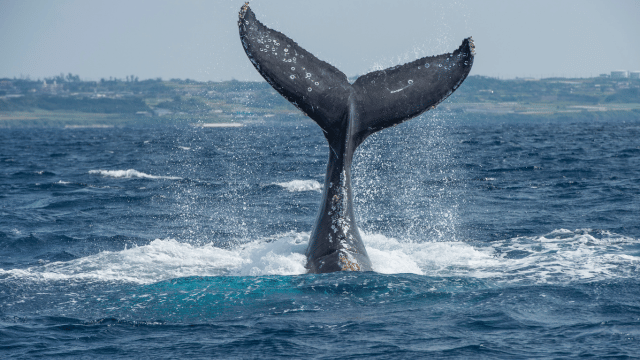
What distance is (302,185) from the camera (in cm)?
2039

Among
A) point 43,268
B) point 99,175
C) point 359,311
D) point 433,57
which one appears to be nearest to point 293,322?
point 359,311

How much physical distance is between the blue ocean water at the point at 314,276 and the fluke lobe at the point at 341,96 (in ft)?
1.74

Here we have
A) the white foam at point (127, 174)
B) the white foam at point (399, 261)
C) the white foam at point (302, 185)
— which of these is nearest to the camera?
the white foam at point (399, 261)

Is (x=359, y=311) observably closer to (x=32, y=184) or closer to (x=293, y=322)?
(x=293, y=322)

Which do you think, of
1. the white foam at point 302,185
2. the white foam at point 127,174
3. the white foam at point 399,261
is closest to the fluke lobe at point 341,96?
the white foam at point 399,261

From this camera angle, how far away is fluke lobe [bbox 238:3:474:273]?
302 inches

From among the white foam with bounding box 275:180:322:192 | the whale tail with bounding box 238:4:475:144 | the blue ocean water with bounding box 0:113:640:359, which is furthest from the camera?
the white foam with bounding box 275:180:322:192

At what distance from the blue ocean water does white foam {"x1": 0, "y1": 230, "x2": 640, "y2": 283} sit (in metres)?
0.05

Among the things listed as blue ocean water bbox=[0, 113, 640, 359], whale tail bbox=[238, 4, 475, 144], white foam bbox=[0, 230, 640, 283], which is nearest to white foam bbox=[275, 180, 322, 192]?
blue ocean water bbox=[0, 113, 640, 359]

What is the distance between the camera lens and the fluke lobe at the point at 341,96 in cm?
A: 766

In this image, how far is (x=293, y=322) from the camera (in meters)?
6.66

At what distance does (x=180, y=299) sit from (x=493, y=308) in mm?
3546

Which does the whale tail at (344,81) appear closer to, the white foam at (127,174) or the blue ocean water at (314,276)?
the blue ocean water at (314,276)

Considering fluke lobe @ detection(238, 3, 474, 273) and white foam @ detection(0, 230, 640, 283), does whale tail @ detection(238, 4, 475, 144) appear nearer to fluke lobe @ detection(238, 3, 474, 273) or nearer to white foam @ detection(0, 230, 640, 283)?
fluke lobe @ detection(238, 3, 474, 273)
